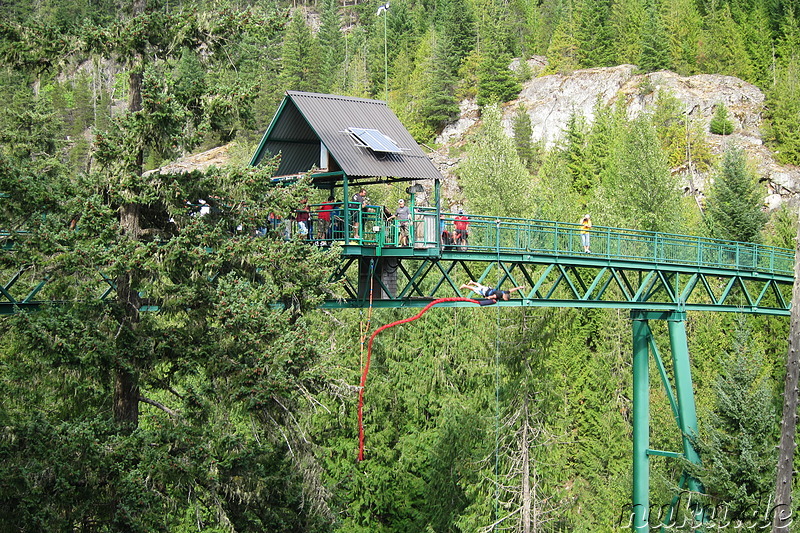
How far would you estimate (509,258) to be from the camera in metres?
22.9

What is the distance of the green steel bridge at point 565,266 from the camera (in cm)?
2061

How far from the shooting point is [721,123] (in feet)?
244

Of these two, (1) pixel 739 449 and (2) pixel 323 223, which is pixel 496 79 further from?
(2) pixel 323 223

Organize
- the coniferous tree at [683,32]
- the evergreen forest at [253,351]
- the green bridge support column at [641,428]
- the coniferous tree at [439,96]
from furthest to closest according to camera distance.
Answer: the coniferous tree at [439,96], the coniferous tree at [683,32], the green bridge support column at [641,428], the evergreen forest at [253,351]

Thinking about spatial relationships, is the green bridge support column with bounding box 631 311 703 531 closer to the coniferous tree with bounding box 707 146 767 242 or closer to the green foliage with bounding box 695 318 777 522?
the green foliage with bounding box 695 318 777 522

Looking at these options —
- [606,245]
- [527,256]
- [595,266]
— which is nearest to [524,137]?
[606,245]

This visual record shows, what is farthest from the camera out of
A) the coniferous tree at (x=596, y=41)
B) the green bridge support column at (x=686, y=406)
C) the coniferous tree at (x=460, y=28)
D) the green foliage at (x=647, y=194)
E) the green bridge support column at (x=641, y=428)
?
the coniferous tree at (x=460, y=28)

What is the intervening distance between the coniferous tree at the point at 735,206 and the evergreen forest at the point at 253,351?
0.51 ft

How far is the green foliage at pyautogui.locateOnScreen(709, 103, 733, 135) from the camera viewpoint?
2921 inches

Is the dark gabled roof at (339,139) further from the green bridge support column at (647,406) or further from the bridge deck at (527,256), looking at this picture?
the green bridge support column at (647,406)

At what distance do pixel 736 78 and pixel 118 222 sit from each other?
255 ft

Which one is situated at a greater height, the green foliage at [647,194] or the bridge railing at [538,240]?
the green foliage at [647,194]

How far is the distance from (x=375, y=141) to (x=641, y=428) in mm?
12402

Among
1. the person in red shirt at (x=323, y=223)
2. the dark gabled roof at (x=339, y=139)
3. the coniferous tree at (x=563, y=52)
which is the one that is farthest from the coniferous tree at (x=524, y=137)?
the person in red shirt at (x=323, y=223)
